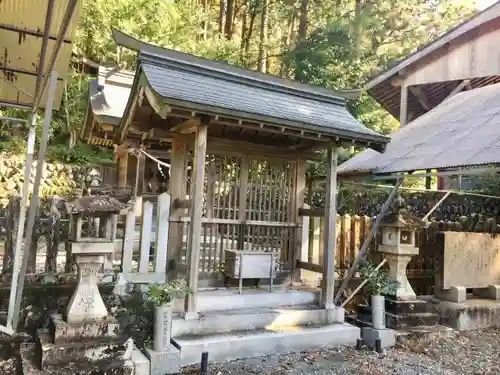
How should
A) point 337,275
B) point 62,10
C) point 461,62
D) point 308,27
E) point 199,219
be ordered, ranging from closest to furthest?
1. point 62,10
2. point 199,219
3. point 337,275
4. point 461,62
5. point 308,27

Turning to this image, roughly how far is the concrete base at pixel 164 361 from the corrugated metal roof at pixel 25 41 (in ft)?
12.0

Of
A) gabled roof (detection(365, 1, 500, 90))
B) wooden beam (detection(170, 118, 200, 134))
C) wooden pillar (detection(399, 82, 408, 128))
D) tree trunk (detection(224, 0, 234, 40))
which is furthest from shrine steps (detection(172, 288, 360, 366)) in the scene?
tree trunk (detection(224, 0, 234, 40))

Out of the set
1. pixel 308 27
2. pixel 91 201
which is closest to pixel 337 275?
pixel 91 201

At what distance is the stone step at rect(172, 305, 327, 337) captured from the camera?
607 cm

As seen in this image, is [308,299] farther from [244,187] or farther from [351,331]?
[244,187]

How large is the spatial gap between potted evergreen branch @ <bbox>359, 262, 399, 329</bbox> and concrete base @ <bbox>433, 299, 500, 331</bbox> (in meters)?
1.44

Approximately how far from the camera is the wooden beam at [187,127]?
6211 millimetres

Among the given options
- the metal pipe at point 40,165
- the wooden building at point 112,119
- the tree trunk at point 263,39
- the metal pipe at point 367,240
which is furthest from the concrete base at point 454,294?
the tree trunk at point 263,39

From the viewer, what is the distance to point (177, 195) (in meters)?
7.10

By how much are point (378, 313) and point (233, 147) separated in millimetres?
3811

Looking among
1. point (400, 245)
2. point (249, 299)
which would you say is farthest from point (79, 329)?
point (400, 245)

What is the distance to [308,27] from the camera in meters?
22.5

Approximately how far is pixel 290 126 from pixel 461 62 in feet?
24.9

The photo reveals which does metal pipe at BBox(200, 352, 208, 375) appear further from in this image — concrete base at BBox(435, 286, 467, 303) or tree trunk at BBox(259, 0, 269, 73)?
tree trunk at BBox(259, 0, 269, 73)
